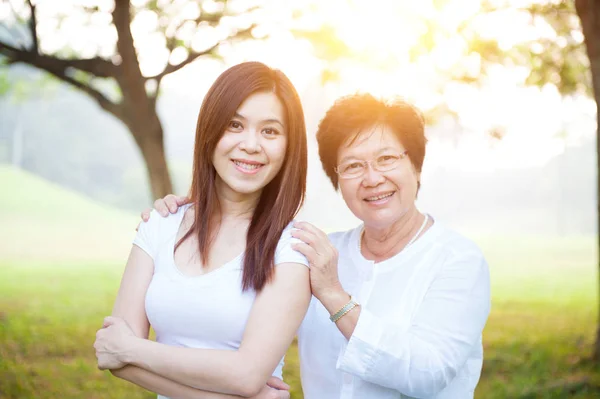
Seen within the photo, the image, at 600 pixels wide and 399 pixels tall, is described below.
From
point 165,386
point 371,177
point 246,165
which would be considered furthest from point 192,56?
point 165,386

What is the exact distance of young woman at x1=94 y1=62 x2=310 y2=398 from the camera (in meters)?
1.84

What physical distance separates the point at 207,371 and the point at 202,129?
2.46ft

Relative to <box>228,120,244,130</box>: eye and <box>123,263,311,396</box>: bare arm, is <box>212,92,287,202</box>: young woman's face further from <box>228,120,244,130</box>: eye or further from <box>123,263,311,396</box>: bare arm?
<box>123,263,311,396</box>: bare arm

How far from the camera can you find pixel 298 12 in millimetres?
6414

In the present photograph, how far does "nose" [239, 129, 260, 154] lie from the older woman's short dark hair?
46 cm

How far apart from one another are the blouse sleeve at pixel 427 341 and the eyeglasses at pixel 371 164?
16.8 inches

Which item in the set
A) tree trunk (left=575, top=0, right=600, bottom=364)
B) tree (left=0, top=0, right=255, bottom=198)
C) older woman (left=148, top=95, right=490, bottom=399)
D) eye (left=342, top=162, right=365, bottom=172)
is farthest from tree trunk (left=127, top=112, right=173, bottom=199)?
eye (left=342, top=162, right=365, bottom=172)

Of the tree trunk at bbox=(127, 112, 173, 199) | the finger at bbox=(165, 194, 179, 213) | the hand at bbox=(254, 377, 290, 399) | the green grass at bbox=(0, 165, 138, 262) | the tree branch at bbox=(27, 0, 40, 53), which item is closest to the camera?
the hand at bbox=(254, 377, 290, 399)

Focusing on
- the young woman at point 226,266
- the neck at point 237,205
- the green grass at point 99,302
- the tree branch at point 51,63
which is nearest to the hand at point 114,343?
the young woman at point 226,266

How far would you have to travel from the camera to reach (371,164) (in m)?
2.29

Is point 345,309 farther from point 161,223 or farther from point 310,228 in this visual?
point 161,223

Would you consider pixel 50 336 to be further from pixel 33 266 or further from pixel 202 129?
pixel 33 266

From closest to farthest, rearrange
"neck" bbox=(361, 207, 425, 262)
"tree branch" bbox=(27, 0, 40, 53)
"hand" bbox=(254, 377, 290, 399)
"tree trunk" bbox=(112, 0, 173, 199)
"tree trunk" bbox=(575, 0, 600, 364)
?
"hand" bbox=(254, 377, 290, 399) → "neck" bbox=(361, 207, 425, 262) → "tree trunk" bbox=(575, 0, 600, 364) → "tree trunk" bbox=(112, 0, 173, 199) → "tree branch" bbox=(27, 0, 40, 53)

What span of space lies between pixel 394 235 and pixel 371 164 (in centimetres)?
31
